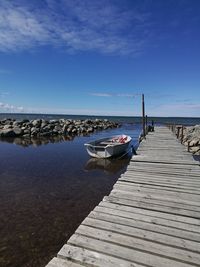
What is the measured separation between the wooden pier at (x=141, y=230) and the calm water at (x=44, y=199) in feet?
6.81

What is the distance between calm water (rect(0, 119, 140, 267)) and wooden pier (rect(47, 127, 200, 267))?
208 cm

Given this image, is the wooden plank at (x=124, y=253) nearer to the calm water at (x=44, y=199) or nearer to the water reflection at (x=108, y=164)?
the calm water at (x=44, y=199)

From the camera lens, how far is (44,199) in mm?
9391

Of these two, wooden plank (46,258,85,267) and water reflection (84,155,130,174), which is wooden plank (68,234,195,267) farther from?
water reflection (84,155,130,174)

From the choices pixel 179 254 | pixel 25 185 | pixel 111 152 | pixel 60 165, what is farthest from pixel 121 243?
pixel 111 152

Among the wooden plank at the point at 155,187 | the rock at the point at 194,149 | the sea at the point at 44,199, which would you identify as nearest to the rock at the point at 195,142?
the rock at the point at 194,149

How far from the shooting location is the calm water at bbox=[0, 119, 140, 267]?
627 cm

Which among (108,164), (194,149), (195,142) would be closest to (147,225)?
(108,164)

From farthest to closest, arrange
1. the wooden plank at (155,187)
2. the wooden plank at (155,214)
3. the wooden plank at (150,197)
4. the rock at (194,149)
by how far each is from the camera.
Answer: the rock at (194,149), the wooden plank at (155,187), the wooden plank at (150,197), the wooden plank at (155,214)

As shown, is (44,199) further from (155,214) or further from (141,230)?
(141,230)

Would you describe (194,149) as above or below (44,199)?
above

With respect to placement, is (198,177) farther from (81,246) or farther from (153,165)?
(81,246)

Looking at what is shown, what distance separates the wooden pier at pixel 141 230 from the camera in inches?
145

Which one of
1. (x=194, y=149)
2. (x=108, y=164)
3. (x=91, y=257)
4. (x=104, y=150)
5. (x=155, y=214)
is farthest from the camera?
(x=194, y=149)
